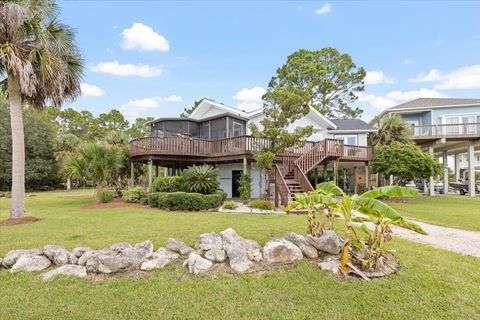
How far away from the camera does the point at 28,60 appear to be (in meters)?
9.98

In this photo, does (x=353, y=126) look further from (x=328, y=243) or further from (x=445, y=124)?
(x=328, y=243)

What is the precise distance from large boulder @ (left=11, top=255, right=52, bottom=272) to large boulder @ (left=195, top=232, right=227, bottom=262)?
2.78 m

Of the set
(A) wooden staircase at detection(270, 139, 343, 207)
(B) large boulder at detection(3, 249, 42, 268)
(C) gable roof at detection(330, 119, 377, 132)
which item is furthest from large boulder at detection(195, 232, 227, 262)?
(C) gable roof at detection(330, 119, 377, 132)

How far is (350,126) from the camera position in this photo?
920 inches

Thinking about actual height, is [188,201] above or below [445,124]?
below

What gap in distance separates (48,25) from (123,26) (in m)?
5.88

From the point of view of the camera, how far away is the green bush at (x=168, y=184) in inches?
579

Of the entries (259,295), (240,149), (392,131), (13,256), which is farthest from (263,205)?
(392,131)

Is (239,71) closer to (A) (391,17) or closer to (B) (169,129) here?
(B) (169,129)

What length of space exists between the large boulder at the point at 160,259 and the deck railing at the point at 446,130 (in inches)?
953

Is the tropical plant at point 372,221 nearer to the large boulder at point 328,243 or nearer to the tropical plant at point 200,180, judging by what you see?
the large boulder at point 328,243

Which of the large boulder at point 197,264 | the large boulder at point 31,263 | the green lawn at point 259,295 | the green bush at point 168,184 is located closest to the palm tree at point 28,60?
the green bush at point 168,184

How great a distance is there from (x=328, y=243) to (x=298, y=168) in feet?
32.7

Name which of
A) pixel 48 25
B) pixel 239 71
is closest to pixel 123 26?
pixel 48 25
